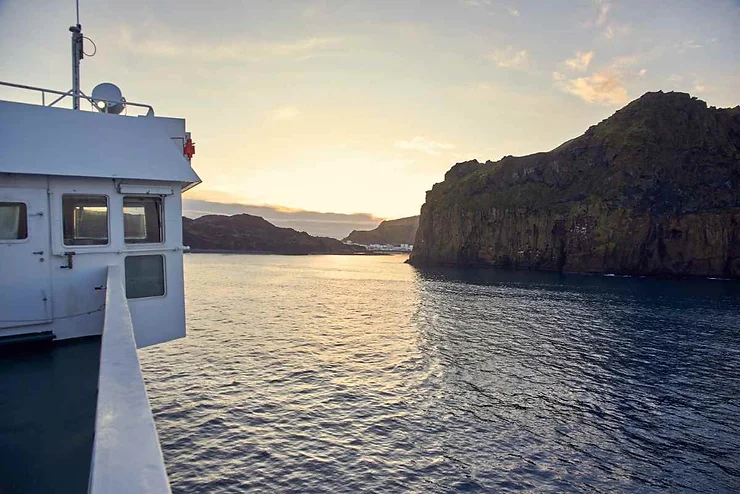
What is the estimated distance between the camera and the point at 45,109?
35.4 feet

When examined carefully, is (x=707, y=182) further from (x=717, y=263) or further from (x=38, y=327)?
(x=38, y=327)

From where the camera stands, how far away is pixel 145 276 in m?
11.7

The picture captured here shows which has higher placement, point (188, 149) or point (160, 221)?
point (188, 149)

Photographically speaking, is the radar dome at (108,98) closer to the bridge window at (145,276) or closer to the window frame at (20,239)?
the window frame at (20,239)

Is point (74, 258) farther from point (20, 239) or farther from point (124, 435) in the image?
point (124, 435)

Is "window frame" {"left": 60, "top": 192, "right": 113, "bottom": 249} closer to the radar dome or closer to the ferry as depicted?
the ferry

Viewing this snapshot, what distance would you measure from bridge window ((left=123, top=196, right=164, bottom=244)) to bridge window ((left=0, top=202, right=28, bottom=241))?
2.05m

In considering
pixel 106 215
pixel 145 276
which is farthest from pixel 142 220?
pixel 145 276

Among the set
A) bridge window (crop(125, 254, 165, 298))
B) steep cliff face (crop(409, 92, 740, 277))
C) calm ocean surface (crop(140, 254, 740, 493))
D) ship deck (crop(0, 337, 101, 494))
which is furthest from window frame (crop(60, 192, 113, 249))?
steep cliff face (crop(409, 92, 740, 277))

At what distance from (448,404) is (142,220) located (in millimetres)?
17234

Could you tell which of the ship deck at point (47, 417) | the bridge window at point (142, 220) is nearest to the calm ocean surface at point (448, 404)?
the ship deck at point (47, 417)

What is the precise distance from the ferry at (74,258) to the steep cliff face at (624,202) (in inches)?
4995

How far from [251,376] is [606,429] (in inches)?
740

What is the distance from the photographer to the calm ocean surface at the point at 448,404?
51.0 ft
